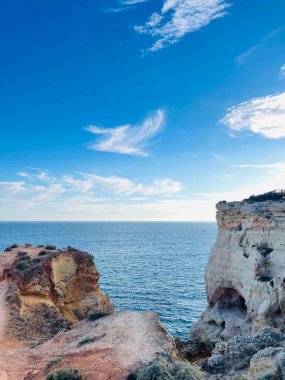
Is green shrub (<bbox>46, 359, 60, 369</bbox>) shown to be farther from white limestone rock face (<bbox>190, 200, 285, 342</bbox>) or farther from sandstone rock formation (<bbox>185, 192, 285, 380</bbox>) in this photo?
white limestone rock face (<bbox>190, 200, 285, 342</bbox>)

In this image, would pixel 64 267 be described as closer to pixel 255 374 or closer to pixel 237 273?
pixel 237 273

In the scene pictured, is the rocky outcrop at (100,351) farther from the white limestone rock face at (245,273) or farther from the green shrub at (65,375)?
the white limestone rock face at (245,273)

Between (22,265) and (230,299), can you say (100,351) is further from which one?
(230,299)

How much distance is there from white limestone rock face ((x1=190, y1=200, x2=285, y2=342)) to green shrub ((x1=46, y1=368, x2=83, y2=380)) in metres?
17.1

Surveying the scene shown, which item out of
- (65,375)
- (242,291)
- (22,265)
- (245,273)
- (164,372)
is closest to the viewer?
(164,372)

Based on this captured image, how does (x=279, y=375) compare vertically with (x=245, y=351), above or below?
above

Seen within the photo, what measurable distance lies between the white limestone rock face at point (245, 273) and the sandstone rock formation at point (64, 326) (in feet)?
34.0

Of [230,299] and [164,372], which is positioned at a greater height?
[164,372]

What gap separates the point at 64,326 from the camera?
1098 inches

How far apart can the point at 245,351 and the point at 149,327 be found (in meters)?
5.81

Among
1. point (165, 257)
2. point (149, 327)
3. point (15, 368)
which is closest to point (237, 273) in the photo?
point (149, 327)

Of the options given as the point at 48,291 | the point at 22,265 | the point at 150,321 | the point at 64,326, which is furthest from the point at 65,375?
the point at 22,265

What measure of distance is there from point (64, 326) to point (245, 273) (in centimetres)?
1714

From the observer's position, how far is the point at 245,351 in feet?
63.1
